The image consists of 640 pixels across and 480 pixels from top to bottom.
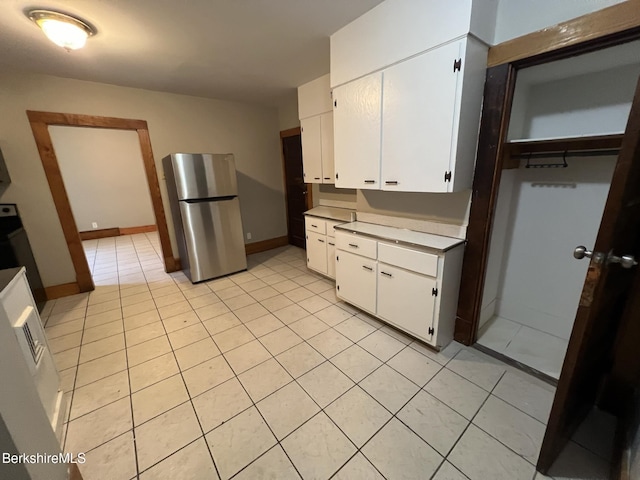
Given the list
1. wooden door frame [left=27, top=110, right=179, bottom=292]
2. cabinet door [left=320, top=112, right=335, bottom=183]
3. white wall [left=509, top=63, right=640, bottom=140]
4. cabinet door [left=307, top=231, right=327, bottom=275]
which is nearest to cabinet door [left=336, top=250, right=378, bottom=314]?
cabinet door [left=307, top=231, right=327, bottom=275]

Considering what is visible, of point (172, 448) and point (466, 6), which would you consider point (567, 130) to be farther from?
point (172, 448)

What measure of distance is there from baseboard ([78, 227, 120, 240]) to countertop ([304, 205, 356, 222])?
213 inches

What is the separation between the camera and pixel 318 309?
8.54 feet

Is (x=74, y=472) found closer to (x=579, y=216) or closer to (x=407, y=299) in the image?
(x=407, y=299)

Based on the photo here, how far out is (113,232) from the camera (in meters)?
6.04

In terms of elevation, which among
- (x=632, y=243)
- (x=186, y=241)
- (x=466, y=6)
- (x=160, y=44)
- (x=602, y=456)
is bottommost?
(x=602, y=456)

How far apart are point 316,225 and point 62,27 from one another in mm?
2611

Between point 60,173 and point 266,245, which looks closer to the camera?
point 60,173

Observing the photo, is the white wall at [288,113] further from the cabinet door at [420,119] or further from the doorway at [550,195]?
the doorway at [550,195]

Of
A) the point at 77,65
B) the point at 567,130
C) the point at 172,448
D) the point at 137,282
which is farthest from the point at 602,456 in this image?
the point at 77,65

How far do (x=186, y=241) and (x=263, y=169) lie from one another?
73.5 inches

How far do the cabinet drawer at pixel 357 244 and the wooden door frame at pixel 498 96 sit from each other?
2.31 feet

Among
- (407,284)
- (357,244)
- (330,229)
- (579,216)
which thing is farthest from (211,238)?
(579,216)

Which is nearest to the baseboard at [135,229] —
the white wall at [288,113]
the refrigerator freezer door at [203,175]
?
the refrigerator freezer door at [203,175]
